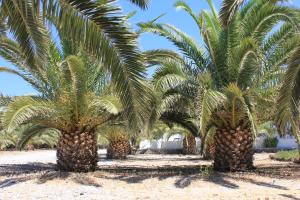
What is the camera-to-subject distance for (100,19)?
7465mm

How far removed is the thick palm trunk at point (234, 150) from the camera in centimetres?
1513

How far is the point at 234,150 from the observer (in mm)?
15195

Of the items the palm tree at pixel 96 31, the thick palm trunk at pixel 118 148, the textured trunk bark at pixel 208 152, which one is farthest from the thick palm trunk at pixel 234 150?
the thick palm trunk at pixel 118 148

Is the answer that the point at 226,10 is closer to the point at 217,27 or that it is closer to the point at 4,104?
the point at 217,27

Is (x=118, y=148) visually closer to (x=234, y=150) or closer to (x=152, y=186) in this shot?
(x=234, y=150)

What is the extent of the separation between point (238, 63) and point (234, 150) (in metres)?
2.68

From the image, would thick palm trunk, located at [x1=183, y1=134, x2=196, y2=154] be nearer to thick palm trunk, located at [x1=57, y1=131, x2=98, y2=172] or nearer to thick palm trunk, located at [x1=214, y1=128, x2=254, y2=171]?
thick palm trunk, located at [x1=214, y1=128, x2=254, y2=171]

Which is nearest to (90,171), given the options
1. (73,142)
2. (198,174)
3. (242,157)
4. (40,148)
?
(73,142)

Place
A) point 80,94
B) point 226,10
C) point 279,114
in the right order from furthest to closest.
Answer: point 80,94
point 279,114
point 226,10

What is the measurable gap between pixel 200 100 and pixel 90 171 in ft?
14.2

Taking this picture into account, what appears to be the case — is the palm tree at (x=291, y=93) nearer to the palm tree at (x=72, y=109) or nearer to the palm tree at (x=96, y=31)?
the palm tree at (x=96, y=31)

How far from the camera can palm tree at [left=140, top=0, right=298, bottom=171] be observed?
47.1ft

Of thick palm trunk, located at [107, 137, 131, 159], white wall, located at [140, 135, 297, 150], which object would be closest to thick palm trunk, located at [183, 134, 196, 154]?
white wall, located at [140, 135, 297, 150]

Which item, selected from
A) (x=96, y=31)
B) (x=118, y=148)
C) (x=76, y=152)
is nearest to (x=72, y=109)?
(x=76, y=152)
